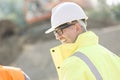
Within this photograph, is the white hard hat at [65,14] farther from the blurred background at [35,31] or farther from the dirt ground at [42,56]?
the blurred background at [35,31]

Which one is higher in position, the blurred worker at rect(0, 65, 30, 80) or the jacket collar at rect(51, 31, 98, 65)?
the jacket collar at rect(51, 31, 98, 65)

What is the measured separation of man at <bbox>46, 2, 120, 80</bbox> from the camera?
3261mm

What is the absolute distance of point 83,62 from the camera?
10.7 feet

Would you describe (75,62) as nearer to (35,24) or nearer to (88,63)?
(88,63)

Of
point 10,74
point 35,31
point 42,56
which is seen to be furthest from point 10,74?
point 35,31

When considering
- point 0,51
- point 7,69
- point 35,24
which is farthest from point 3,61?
point 7,69

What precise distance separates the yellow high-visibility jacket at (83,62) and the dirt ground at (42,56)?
8838mm

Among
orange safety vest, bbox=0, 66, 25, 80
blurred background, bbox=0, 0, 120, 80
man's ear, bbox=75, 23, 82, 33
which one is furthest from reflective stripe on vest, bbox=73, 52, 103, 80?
blurred background, bbox=0, 0, 120, 80

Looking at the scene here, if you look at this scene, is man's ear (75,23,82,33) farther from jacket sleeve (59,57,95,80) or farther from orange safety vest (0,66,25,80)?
orange safety vest (0,66,25,80)

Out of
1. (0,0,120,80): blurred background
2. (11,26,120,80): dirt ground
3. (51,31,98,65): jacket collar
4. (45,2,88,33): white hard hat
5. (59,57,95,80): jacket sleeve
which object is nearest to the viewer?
(59,57,95,80): jacket sleeve

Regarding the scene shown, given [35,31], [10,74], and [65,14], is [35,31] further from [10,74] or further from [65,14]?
[65,14]

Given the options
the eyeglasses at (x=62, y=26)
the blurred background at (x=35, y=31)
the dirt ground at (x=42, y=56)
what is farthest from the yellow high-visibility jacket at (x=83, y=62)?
the blurred background at (x=35, y=31)

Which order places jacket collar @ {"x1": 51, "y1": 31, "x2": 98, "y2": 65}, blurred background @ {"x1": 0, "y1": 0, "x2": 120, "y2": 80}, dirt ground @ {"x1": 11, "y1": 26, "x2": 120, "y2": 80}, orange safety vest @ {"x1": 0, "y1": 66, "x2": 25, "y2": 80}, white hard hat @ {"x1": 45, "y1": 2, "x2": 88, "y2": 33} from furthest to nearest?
blurred background @ {"x1": 0, "y1": 0, "x2": 120, "y2": 80} < dirt ground @ {"x1": 11, "y1": 26, "x2": 120, "y2": 80} < orange safety vest @ {"x1": 0, "y1": 66, "x2": 25, "y2": 80} < white hard hat @ {"x1": 45, "y1": 2, "x2": 88, "y2": 33} < jacket collar @ {"x1": 51, "y1": 31, "x2": 98, "y2": 65}

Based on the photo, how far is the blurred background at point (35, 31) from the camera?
47.9ft
